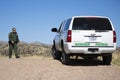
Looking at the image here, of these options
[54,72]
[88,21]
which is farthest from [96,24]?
[54,72]

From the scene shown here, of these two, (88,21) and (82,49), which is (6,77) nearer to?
(82,49)

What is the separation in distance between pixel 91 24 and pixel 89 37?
69 centimetres

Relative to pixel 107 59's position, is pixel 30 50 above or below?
below

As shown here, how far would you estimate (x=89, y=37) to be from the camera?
1458 cm

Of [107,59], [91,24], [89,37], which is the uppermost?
[91,24]

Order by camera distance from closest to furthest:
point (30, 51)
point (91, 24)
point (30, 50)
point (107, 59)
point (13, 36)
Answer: point (91, 24) < point (107, 59) < point (13, 36) < point (30, 51) < point (30, 50)

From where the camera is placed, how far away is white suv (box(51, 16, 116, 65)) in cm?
1444

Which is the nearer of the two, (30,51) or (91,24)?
(91,24)

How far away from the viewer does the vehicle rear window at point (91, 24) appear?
14789mm

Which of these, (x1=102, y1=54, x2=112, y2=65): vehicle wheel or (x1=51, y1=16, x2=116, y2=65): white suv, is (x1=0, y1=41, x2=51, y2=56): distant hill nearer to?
(x1=102, y1=54, x2=112, y2=65): vehicle wheel

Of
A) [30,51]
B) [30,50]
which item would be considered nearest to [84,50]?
[30,51]

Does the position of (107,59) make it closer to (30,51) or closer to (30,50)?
(30,51)

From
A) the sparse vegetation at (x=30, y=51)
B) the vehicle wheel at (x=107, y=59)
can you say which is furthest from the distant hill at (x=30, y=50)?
the vehicle wheel at (x=107, y=59)

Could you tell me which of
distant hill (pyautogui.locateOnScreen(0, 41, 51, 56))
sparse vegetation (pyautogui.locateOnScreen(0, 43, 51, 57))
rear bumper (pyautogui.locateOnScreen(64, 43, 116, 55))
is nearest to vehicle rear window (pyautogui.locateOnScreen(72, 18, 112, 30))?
rear bumper (pyautogui.locateOnScreen(64, 43, 116, 55))
